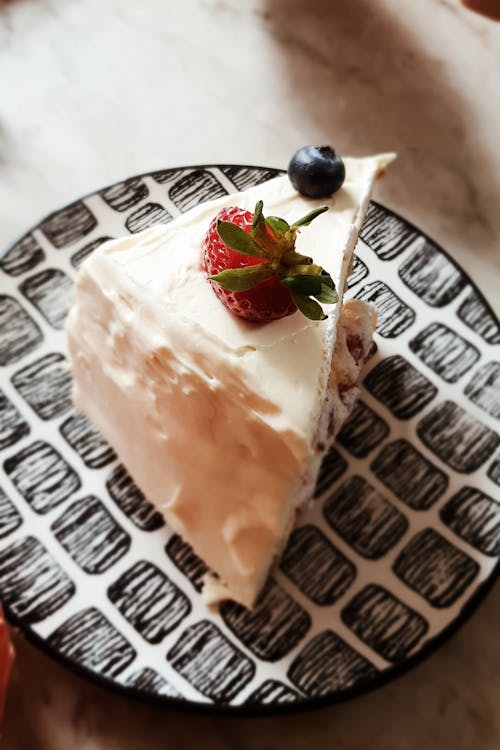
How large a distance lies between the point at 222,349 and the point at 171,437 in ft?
0.58

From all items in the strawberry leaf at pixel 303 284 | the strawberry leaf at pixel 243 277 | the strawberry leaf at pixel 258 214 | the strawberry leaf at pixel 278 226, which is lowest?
the strawberry leaf at pixel 303 284

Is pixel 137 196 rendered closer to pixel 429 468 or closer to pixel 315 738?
pixel 429 468

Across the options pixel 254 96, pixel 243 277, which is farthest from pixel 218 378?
pixel 254 96

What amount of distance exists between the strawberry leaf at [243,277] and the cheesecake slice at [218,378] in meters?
0.09

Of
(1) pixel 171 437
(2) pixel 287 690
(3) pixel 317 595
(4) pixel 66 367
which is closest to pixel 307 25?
(4) pixel 66 367

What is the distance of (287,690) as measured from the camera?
991 mm

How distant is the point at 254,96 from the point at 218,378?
3.22ft

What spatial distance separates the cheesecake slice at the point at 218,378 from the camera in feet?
3.13

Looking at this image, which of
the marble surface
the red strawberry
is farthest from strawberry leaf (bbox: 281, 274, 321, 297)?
the marble surface

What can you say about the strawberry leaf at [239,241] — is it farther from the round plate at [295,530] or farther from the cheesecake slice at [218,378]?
the round plate at [295,530]

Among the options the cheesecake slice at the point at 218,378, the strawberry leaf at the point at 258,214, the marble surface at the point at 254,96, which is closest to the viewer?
the strawberry leaf at the point at 258,214

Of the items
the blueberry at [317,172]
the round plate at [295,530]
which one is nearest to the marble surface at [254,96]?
the round plate at [295,530]

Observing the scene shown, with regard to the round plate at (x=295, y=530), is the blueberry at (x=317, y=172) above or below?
above

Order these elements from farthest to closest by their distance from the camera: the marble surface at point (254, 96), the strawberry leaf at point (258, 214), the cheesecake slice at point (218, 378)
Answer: the marble surface at point (254, 96) → the cheesecake slice at point (218, 378) → the strawberry leaf at point (258, 214)
